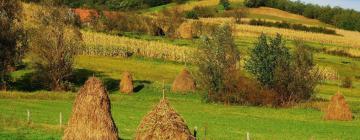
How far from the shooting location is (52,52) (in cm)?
8131

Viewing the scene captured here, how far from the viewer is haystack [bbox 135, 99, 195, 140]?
77.7 ft

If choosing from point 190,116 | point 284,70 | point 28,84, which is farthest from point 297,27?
point 190,116

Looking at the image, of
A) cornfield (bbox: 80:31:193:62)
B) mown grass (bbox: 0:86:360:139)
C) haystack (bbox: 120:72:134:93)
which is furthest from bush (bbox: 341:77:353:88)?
haystack (bbox: 120:72:134:93)

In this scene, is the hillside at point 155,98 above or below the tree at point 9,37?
below

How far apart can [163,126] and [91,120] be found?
11574mm

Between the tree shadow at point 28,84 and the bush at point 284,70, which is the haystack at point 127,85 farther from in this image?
the bush at point 284,70

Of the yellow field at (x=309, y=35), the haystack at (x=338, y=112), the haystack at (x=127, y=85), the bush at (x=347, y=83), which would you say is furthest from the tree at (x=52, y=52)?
the yellow field at (x=309, y=35)

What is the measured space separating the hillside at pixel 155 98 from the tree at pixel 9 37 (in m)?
3.39

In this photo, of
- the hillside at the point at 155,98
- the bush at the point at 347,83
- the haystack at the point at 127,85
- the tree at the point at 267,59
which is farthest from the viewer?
the bush at the point at 347,83

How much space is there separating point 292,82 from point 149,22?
317ft

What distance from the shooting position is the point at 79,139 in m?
34.2

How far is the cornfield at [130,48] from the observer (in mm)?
123438

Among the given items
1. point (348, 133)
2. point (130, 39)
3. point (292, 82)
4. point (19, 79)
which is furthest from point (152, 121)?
point (130, 39)

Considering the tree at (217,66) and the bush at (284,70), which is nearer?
the tree at (217,66)
